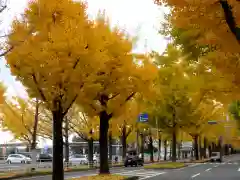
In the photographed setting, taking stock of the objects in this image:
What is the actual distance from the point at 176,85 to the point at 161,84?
1.17m

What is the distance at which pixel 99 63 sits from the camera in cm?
1331

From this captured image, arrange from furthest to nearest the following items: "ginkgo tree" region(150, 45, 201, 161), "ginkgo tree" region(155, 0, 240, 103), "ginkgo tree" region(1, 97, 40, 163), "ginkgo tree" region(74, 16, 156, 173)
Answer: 1. "ginkgo tree" region(1, 97, 40, 163)
2. "ginkgo tree" region(150, 45, 201, 161)
3. "ginkgo tree" region(74, 16, 156, 173)
4. "ginkgo tree" region(155, 0, 240, 103)

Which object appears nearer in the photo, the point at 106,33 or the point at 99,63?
the point at 99,63

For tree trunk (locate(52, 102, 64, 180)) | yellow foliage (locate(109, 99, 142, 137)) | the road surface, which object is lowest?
the road surface

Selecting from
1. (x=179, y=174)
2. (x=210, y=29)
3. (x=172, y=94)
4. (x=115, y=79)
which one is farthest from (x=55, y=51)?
(x=172, y=94)

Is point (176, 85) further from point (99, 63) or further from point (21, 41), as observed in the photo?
point (21, 41)

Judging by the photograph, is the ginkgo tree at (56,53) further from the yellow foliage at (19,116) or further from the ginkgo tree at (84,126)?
the ginkgo tree at (84,126)

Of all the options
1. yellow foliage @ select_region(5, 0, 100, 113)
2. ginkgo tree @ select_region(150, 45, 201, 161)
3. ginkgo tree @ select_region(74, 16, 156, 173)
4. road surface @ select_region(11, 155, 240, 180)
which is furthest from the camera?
ginkgo tree @ select_region(150, 45, 201, 161)

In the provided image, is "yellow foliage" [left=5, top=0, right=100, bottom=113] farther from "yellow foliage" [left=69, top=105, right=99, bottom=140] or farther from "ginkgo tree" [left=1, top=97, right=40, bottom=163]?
"yellow foliage" [left=69, top=105, right=99, bottom=140]

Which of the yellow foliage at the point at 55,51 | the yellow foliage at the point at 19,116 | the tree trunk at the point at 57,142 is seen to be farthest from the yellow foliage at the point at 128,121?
the yellow foliage at the point at 55,51

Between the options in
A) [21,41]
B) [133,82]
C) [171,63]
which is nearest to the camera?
[21,41]

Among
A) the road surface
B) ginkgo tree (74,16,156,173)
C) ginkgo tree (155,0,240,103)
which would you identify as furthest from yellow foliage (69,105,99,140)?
ginkgo tree (155,0,240,103)

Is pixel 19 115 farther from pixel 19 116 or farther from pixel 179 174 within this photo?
pixel 179 174

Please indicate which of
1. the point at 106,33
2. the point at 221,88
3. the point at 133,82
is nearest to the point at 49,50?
the point at 106,33
